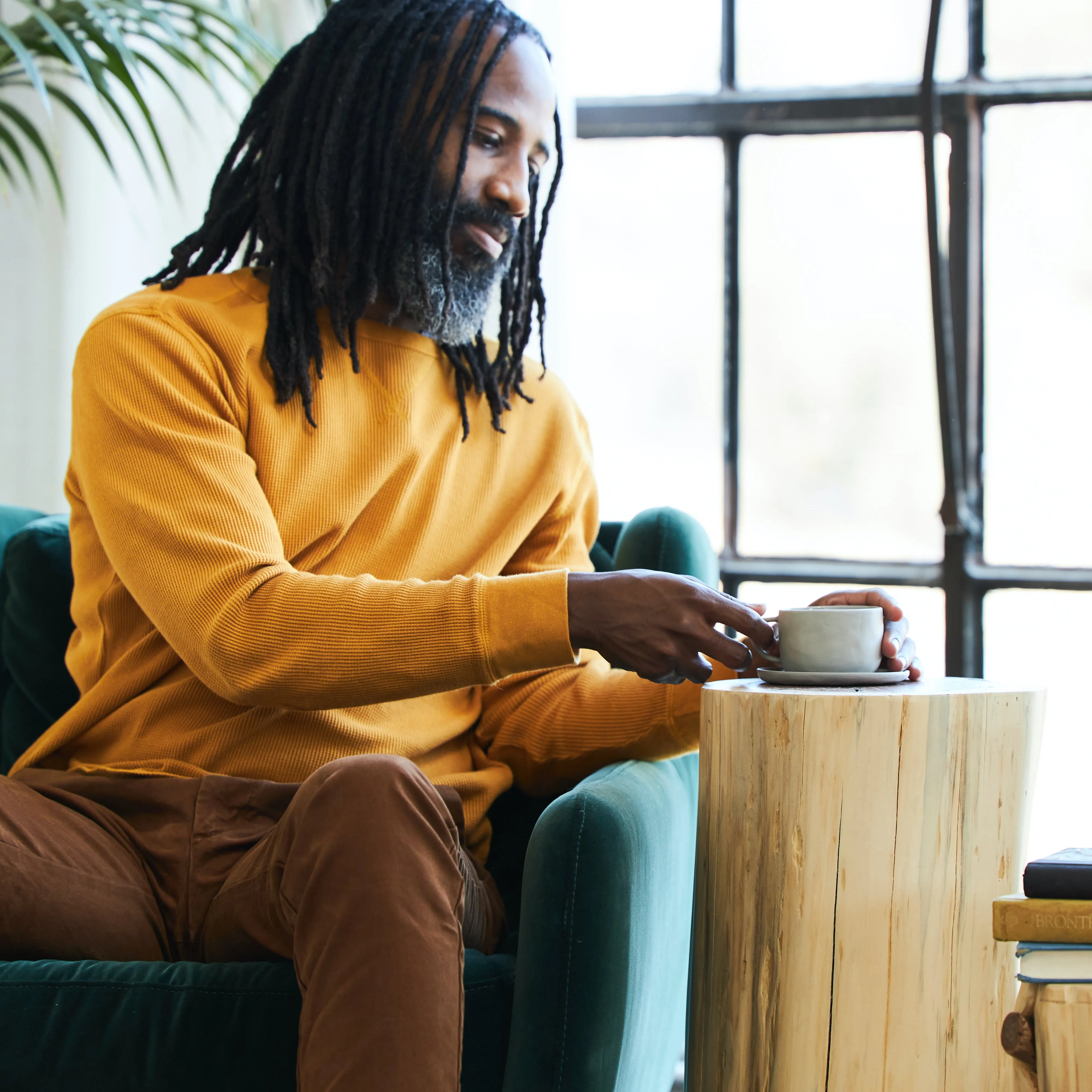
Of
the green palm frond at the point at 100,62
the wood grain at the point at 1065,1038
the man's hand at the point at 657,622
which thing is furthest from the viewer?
the green palm frond at the point at 100,62

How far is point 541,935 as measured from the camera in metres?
1.00

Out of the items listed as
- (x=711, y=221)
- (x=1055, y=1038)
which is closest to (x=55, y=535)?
(x=1055, y=1038)

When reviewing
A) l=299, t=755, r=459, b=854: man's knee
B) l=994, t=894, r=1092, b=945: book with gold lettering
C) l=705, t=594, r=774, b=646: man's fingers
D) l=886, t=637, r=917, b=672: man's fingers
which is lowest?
l=994, t=894, r=1092, b=945: book with gold lettering

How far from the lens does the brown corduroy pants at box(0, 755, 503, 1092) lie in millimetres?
869

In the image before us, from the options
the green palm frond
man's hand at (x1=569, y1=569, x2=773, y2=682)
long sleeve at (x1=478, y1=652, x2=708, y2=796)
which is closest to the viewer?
man's hand at (x1=569, y1=569, x2=773, y2=682)

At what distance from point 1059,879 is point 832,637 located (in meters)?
0.31

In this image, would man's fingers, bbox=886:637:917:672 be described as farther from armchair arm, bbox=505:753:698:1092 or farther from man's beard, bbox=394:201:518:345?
man's beard, bbox=394:201:518:345

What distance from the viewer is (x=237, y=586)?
1116 millimetres

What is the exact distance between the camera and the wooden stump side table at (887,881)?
3.24 feet

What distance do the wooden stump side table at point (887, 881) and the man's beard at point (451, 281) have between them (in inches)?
25.5

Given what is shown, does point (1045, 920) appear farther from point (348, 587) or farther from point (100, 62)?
point (100, 62)

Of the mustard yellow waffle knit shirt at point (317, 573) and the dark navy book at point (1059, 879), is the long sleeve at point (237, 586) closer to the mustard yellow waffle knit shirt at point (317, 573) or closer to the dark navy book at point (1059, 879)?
the mustard yellow waffle knit shirt at point (317, 573)

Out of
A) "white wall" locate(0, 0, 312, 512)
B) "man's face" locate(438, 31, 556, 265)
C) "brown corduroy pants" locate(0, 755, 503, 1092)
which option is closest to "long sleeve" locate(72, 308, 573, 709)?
"brown corduroy pants" locate(0, 755, 503, 1092)

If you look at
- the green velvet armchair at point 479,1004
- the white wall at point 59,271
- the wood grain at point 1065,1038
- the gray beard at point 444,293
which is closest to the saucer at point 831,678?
the green velvet armchair at point 479,1004
